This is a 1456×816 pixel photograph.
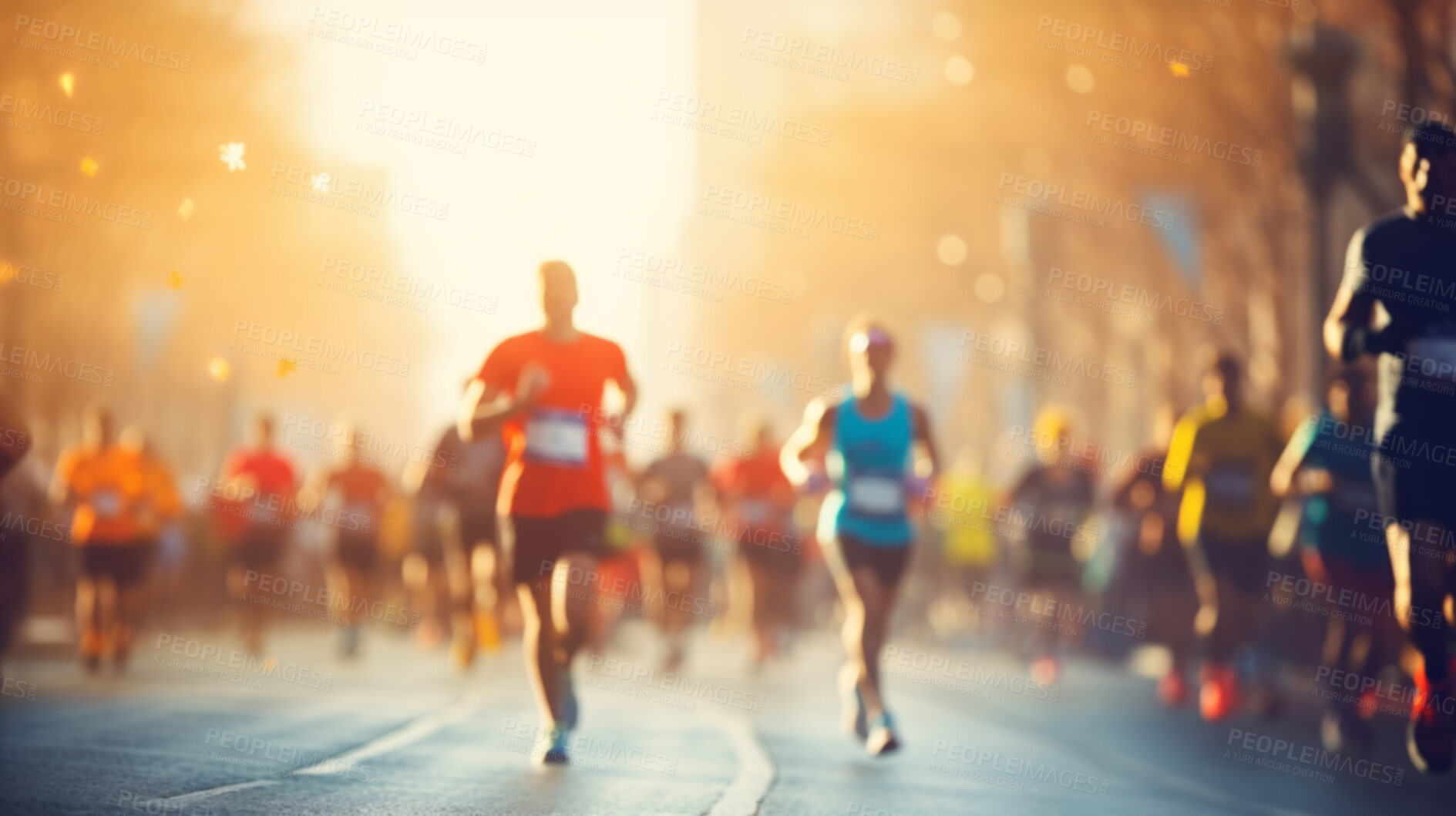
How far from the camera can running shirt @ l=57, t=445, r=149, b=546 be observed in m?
15.4

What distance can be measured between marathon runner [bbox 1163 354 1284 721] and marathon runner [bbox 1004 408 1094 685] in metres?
3.92

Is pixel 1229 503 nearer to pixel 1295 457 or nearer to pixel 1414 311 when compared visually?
pixel 1295 457

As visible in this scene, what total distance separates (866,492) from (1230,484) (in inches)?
125

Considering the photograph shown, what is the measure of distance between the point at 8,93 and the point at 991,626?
12477mm

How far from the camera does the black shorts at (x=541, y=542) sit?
8.89 m

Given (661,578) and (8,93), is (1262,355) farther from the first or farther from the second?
(8,93)

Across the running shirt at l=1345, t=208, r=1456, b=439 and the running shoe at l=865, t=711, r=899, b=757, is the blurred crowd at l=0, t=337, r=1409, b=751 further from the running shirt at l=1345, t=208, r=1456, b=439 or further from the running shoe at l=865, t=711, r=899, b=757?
the running shirt at l=1345, t=208, r=1456, b=439

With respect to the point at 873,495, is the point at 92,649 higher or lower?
lower

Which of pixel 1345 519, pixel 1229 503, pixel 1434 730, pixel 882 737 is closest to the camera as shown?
pixel 1434 730

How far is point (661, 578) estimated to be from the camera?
57.5 feet

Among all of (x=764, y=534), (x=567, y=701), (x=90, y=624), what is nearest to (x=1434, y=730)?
(x=567, y=701)

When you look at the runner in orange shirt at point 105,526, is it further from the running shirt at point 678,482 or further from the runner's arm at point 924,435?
the runner's arm at point 924,435

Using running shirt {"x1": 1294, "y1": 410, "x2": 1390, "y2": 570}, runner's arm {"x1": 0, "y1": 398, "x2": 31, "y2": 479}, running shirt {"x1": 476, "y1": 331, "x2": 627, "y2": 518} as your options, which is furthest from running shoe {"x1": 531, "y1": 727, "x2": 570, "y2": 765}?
running shirt {"x1": 1294, "y1": 410, "x2": 1390, "y2": 570}

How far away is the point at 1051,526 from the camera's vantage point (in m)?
16.7
